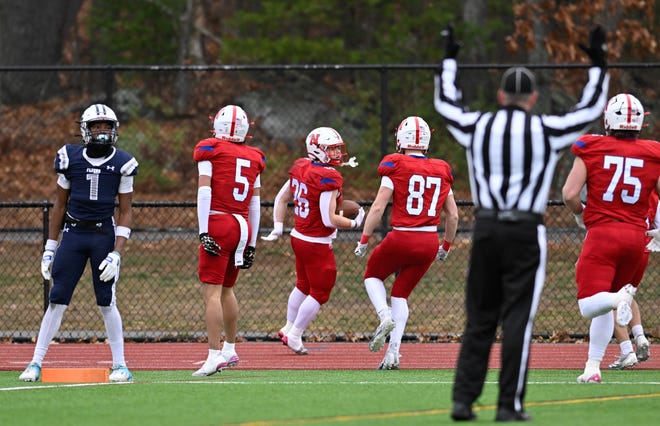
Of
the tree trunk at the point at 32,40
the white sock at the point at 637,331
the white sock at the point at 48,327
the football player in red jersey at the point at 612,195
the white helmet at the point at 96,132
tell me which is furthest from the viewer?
the tree trunk at the point at 32,40

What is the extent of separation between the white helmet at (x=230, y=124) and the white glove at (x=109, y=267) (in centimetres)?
146

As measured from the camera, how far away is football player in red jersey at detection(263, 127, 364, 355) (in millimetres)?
11867

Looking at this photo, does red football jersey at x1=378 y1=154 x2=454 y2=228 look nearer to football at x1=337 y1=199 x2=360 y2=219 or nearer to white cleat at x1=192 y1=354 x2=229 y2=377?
football at x1=337 y1=199 x2=360 y2=219

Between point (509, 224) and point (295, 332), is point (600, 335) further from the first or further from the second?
point (295, 332)

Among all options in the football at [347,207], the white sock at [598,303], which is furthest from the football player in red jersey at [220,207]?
the white sock at [598,303]

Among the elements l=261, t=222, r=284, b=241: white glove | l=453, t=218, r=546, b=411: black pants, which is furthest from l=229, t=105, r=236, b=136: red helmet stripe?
l=453, t=218, r=546, b=411: black pants

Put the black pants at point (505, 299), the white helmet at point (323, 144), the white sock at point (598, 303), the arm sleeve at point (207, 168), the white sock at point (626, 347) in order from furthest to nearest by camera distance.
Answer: the white helmet at point (323, 144), the white sock at point (626, 347), the arm sleeve at point (207, 168), the white sock at point (598, 303), the black pants at point (505, 299)

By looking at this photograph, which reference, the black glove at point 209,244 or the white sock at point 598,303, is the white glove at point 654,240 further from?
Result: the black glove at point 209,244

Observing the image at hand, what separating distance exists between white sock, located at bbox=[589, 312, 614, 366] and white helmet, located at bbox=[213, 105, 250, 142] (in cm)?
324

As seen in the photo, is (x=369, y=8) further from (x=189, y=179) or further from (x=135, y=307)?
(x=135, y=307)

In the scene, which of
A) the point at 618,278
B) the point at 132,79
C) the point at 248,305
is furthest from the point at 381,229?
the point at 132,79

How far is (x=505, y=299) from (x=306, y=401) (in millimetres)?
1768

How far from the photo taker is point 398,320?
37.6 feet

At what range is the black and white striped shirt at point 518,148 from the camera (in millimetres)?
7246
